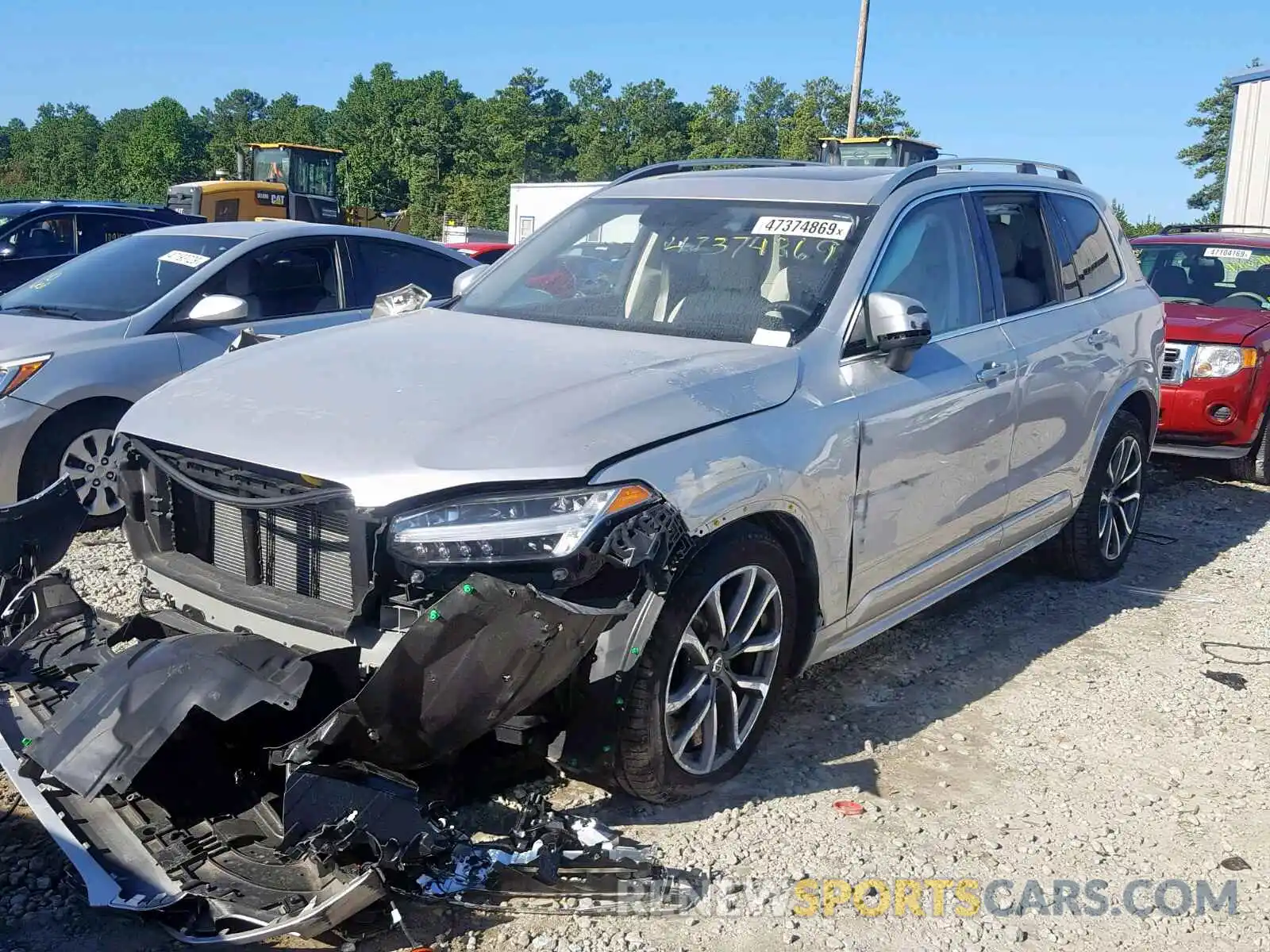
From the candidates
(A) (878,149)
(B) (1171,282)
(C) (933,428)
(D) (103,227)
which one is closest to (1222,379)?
(B) (1171,282)

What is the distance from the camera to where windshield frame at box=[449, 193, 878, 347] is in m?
4.04

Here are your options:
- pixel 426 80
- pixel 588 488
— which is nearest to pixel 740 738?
pixel 588 488

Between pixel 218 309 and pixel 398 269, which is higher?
pixel 398 269

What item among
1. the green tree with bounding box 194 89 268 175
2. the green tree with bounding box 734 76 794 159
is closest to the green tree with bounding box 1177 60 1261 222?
the green tree with bounding box 734 76 794 159

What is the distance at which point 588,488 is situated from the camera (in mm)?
3012

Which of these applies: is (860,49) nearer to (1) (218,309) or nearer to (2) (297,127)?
(1) (218,309)

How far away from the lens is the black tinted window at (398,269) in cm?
734

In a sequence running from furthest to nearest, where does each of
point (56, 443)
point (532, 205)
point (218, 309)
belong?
1. point (532, 205)
2. point (218, 309)
3. point (56, 443)

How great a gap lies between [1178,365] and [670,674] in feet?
20.9

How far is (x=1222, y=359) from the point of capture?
26.8 ft

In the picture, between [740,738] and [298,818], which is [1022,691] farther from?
[298,818]

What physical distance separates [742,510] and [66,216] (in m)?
9.45

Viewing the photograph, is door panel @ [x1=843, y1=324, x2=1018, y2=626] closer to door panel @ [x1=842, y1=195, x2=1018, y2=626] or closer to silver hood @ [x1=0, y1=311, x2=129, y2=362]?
door panel @ [x1=842, y1=195, x2=1018, y2=626]

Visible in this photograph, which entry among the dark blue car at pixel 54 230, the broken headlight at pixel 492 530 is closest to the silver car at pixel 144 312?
the broken headlight at pixel 492 530
